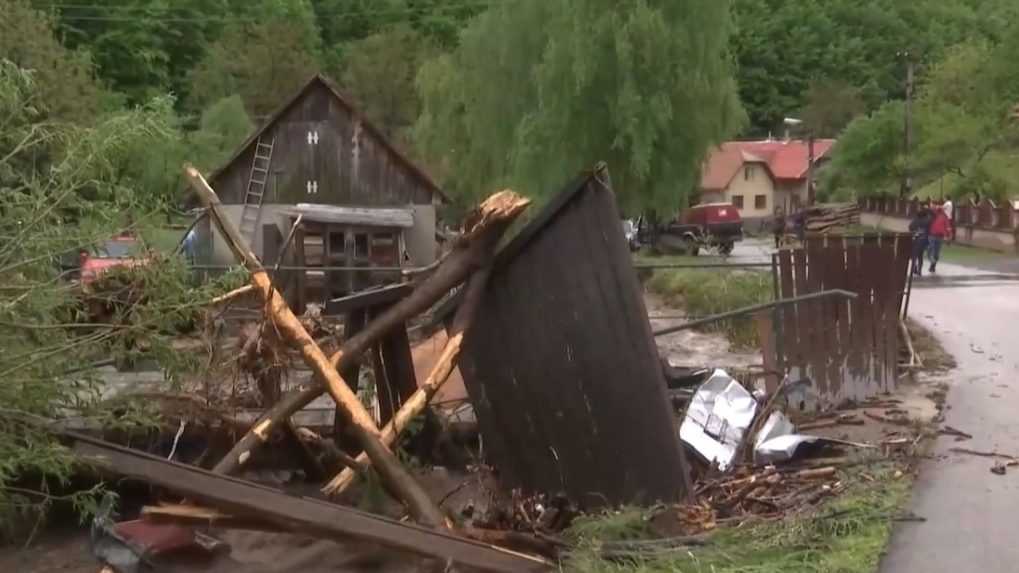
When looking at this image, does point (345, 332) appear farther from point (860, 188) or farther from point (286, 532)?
point (860, 188)

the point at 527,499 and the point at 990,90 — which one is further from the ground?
the point at 990,90

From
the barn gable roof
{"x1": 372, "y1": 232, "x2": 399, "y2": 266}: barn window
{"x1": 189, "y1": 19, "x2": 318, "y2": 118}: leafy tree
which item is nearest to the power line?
{"x1": 189, "y1": 19, "x2": 318, "y2": 118}: leafy tree

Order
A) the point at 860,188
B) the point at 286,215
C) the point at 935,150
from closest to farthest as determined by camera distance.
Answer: the point at 286,215
the point at 935,150
the point at 860,188

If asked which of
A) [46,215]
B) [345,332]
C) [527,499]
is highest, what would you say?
[46,215]

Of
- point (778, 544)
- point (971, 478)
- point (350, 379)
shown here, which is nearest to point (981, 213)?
point (971, 478)

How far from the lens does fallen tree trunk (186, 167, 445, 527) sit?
7574mm

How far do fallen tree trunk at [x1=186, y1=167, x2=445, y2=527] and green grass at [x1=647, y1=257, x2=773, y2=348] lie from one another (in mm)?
7809

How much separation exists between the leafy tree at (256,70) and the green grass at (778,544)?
52.5 metres

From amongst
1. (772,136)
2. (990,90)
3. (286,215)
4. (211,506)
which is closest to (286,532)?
(211,506)

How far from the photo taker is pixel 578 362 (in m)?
8.10

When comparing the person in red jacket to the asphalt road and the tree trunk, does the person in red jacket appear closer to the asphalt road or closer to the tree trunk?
the asphalt road

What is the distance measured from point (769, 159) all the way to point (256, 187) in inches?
2352

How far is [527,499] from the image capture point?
8.38 meters

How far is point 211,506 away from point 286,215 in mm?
23664
